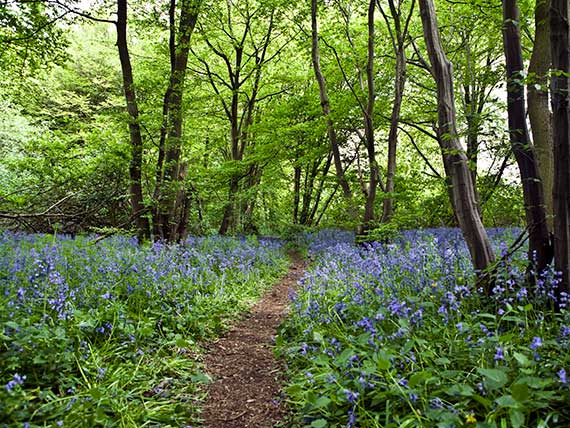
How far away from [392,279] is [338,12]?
8875 millimetres

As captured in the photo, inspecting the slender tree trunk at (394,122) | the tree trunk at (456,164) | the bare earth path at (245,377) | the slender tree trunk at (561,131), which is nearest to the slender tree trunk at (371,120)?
the slender tree trunk at (394,122)

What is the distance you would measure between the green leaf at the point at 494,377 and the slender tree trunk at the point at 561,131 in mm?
1621

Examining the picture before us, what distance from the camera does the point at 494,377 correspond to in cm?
185

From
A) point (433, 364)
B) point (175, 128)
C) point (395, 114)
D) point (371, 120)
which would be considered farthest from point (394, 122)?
point (433, 364)

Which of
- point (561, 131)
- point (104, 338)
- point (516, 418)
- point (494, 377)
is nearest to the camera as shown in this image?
point (516, 418)

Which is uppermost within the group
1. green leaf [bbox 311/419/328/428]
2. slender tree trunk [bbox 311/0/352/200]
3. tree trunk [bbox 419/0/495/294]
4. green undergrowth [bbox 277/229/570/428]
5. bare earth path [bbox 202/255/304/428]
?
slender tree trunk [bbox 311/0/352/200]

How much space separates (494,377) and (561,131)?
2242 mm

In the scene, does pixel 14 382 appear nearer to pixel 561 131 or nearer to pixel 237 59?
pixel 561 131

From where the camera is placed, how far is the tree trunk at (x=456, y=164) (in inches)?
155

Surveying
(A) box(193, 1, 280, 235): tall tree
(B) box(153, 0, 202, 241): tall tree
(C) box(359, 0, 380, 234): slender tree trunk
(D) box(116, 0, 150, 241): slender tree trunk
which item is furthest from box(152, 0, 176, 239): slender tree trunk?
(C) box(359, 0, 380, 234): slender tree trunk

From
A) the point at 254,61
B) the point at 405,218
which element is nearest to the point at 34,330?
the point at 405,218

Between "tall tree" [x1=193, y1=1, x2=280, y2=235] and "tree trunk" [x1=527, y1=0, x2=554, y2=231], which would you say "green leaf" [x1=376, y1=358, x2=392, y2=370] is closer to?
"tree trunk" [x1=527, y1=0, x2=554, y2=231]

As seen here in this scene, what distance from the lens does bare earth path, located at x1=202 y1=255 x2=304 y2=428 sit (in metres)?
2.75

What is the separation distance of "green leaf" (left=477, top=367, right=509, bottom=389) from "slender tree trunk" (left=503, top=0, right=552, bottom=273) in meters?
1.93
